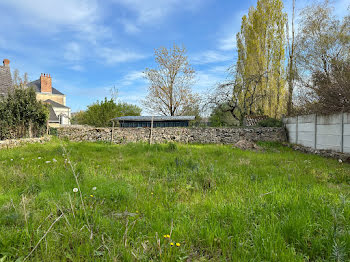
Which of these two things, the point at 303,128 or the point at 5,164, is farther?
the point at 303,128

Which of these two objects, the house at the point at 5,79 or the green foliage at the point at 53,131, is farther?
the green foliage at the point at 53,131

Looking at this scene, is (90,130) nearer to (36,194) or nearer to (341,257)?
(36,194)

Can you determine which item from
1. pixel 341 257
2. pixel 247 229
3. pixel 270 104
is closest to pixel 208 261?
pixel 247 229

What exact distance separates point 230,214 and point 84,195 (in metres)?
2.31

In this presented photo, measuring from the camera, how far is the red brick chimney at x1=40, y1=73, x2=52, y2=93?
48.9 meters

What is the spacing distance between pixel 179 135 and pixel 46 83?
48372mm

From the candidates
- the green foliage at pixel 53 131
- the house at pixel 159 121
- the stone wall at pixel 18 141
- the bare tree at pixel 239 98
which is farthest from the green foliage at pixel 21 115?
the bare tree at pixel 239 98

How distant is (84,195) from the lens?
10.7 ft

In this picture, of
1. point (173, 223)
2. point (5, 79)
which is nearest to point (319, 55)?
point (173, 223)

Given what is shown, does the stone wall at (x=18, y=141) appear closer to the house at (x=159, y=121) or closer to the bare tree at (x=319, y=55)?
the house at (x=159, y=121)

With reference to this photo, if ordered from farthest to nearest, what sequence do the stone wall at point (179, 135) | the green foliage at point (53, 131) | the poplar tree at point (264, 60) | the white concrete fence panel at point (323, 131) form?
the poplar tree at point (264, 60) → the green foliage at point (53, 131) → the stone wall at point (179, 135) → the white concrete fence panel at point (323, 131)

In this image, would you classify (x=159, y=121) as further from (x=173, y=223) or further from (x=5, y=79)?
(x=173, y=223)

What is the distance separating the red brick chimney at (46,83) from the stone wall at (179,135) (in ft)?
138

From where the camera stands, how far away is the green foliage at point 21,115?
35.1ft
